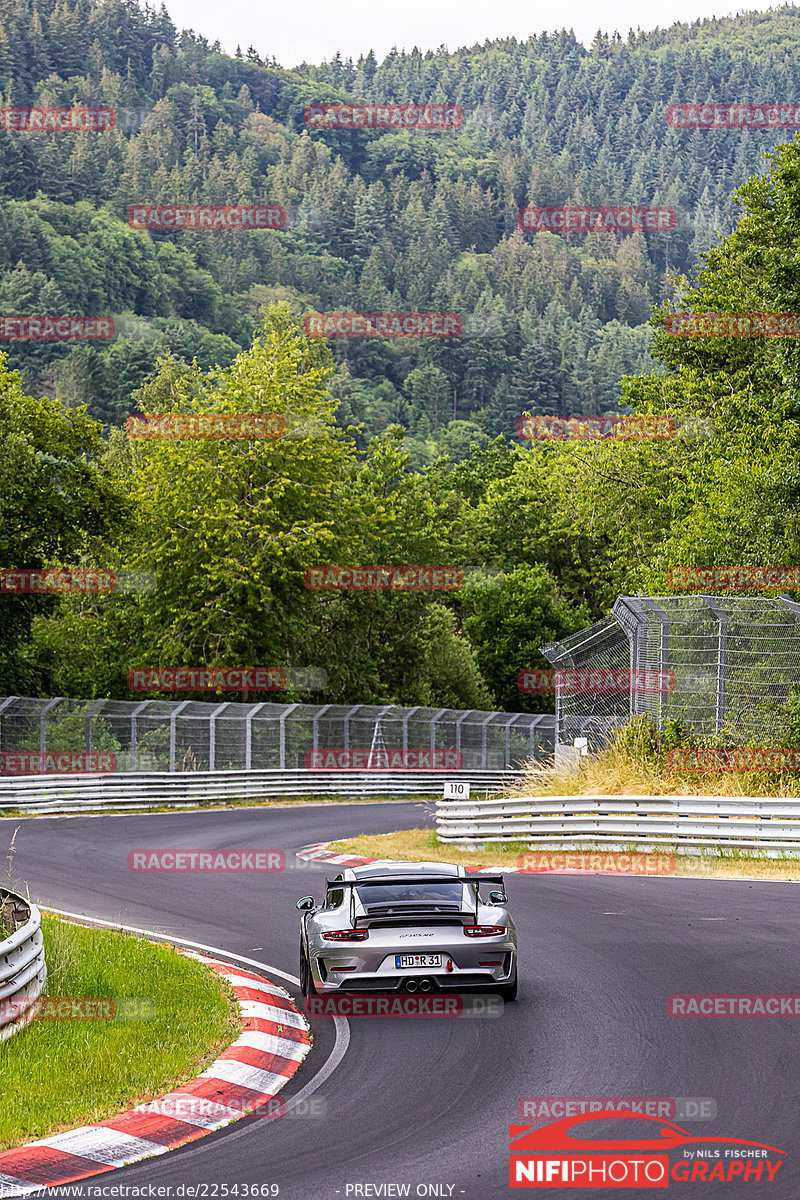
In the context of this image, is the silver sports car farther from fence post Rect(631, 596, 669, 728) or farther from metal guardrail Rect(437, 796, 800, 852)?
fence post Rect(631, 596, 669, 728)

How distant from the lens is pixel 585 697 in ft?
83.7

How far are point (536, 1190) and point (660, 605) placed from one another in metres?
15.9

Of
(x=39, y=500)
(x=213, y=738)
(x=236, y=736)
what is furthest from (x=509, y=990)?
(x=39, y=500)

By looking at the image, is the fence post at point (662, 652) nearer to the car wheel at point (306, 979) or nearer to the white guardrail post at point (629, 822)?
the white guardrail post at point (629, 822)

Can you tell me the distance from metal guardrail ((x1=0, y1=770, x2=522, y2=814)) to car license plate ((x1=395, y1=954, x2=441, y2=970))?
16987 mm

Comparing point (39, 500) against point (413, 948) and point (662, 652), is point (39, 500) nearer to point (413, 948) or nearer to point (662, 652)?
point (662, 652)

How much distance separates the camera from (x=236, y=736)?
34.6m

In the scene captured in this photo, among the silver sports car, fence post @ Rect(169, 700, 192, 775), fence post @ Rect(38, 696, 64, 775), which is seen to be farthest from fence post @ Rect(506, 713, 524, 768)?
the silver sports car

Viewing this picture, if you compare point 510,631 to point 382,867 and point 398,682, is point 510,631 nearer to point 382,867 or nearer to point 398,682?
point 398,682

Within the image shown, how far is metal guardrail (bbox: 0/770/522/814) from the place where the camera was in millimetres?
29969

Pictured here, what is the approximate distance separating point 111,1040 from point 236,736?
85.9 ft

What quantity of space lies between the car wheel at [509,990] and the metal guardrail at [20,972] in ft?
10.7

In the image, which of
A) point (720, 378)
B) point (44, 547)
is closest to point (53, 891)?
point (44, 547)

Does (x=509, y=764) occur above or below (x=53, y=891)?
below
